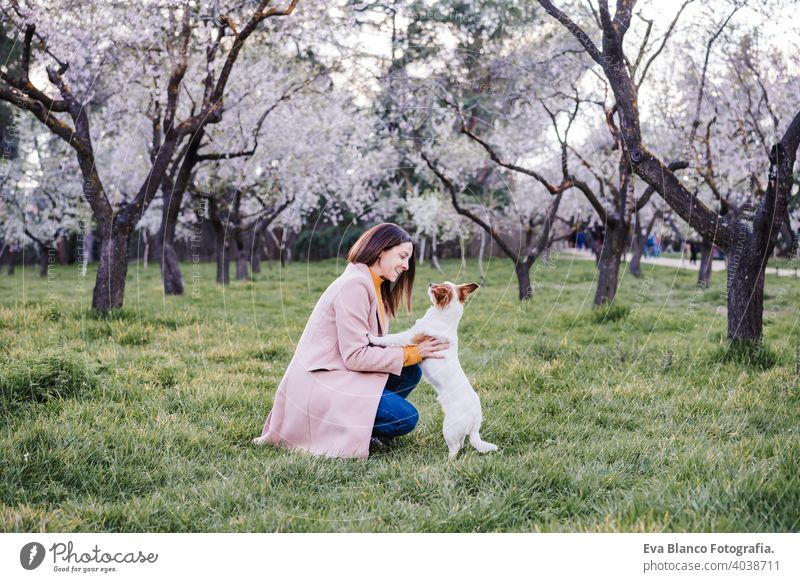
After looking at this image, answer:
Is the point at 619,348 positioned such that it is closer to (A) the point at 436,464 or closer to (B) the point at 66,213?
(A) the point at 436,464

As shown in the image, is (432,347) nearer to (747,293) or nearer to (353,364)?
(353,364)

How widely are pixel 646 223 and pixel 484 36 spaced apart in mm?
18946

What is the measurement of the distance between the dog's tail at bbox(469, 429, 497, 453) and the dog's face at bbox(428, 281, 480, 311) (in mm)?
824

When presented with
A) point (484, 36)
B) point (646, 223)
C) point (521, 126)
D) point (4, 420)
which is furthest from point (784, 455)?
point (646, 223)

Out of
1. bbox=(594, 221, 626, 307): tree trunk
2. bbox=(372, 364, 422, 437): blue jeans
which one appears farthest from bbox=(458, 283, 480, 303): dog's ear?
bbox=(594, 221, 626, 307): tree trunk

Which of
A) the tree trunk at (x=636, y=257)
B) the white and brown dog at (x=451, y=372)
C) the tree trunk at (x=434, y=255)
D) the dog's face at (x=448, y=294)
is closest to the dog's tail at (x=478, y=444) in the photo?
the white and brown dog at (x=451, y=372)

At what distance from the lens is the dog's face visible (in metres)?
4.20

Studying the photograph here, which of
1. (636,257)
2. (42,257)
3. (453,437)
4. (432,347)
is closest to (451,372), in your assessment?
(432,347)

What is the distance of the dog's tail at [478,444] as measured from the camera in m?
4.37

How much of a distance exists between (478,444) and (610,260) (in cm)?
751

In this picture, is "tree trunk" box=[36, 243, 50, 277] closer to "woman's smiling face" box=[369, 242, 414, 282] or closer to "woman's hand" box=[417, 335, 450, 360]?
"woman's smiling face" box=[369, 242, 414, 282]

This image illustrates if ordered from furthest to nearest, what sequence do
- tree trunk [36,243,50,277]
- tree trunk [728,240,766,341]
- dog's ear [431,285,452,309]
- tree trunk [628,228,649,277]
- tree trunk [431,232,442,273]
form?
tree trunk [36,243,50,277]
tree trunk [628,228,649,277]
tree trunk [431,232,442,273]
tree trunk [728,240,766,341]
dog's ear [431,285,452,309]

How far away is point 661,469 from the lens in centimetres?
411
